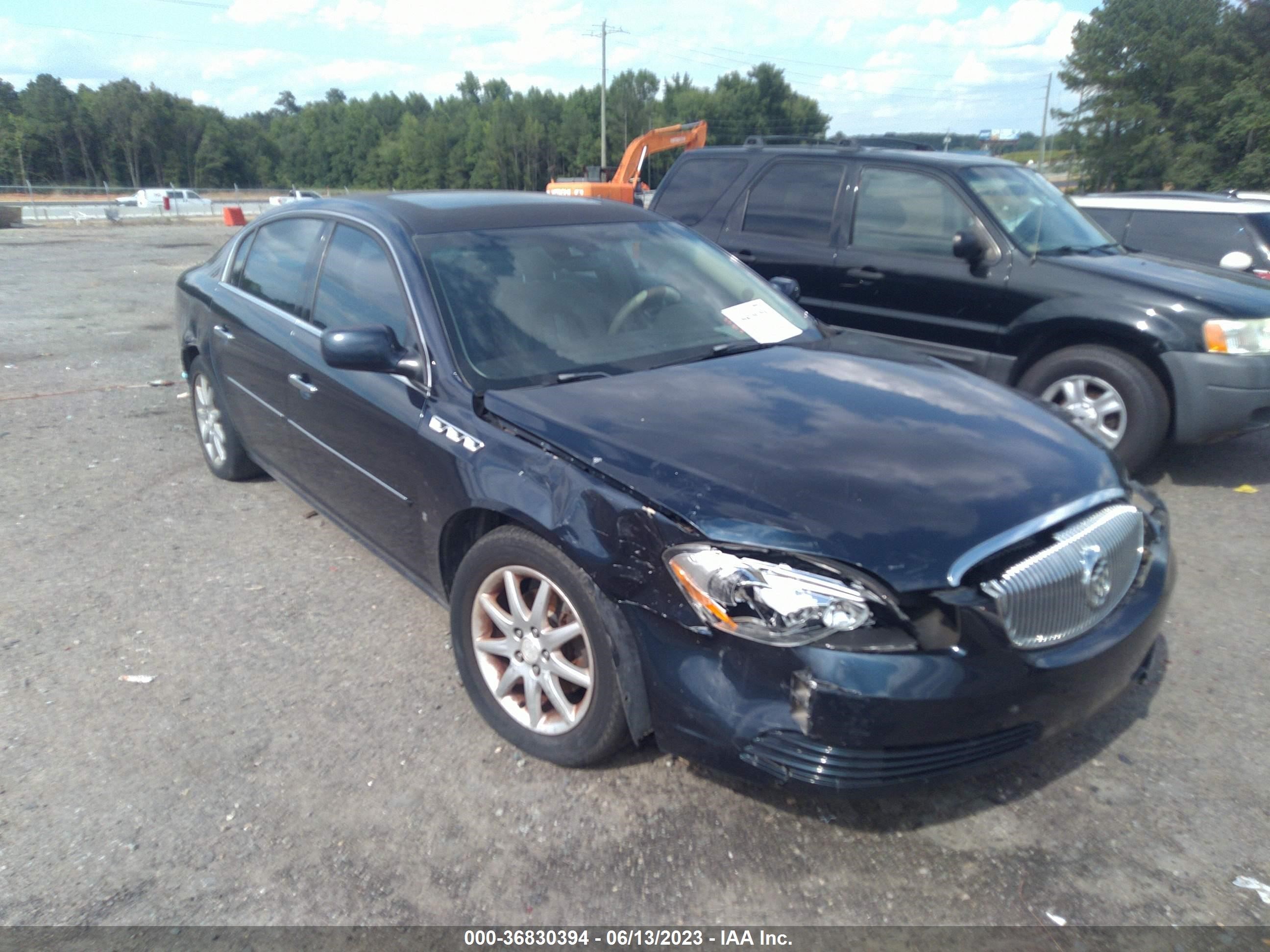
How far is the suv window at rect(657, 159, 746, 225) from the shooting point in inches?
283

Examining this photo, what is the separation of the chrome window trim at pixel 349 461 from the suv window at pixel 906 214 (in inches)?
155

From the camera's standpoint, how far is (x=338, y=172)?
313 feet

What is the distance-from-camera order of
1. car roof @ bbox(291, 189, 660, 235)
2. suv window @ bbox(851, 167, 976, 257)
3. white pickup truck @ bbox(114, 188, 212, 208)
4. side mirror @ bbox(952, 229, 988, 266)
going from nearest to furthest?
car roof @ bbox(291, 189, 660, 235) < side mirror @ bbox(952, 229, 988, 266) < suv window @ bbox(851, 167, 976, 257) < white pickup truck @ bbox(114, 188, 212, 208)

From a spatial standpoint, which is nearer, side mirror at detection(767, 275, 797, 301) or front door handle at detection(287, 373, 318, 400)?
front door handle at detection(287, 373, 318, 400)

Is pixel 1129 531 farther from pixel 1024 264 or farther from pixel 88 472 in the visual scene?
pixel 88 472

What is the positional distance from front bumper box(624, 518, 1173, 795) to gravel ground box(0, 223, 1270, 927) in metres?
0.33

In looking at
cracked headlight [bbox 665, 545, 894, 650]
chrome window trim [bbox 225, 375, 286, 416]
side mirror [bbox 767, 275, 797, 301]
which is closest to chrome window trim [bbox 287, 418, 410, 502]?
chrome window trim [bbox 225, 375, 286, 416]

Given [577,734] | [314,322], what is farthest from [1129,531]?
[314,322]

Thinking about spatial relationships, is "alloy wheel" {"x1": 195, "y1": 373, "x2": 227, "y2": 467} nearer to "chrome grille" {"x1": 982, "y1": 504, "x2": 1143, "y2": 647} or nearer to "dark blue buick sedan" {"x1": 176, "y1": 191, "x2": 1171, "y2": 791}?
"dark blue buick sedan" {"x1": 176, "y1": 191, "x2": 1171, "y2": 791}

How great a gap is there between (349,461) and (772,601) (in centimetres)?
209

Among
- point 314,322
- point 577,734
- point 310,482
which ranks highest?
point 314,322

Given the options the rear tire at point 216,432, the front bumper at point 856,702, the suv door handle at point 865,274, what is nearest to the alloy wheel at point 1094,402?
the suv door handle at point 865,274

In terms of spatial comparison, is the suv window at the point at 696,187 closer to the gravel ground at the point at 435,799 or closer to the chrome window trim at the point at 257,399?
the chrome window trim at the point at 257,399

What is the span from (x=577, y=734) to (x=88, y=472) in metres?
4.46
